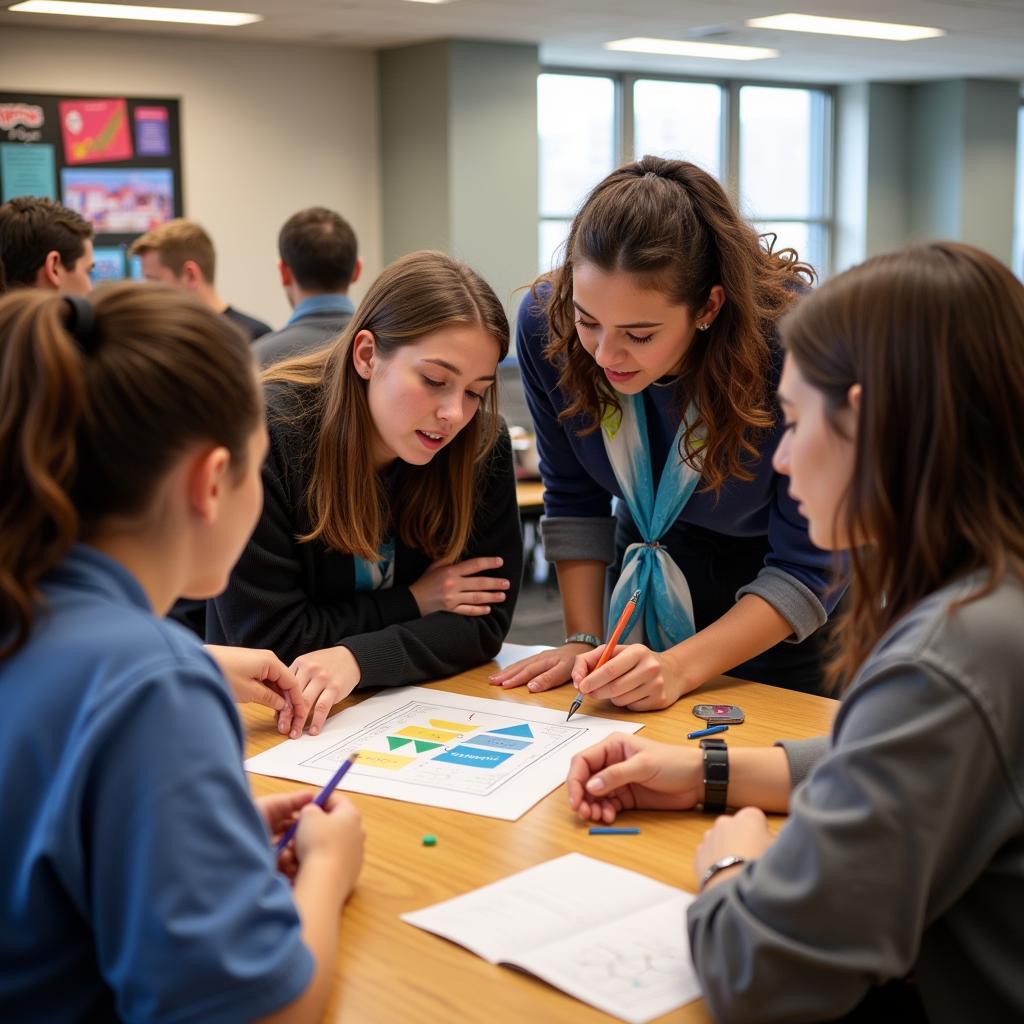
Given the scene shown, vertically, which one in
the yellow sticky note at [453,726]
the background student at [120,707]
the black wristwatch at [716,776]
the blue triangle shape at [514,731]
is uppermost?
the background student at [120,707]

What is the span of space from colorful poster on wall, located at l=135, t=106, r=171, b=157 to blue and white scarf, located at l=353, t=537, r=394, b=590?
5884 mm

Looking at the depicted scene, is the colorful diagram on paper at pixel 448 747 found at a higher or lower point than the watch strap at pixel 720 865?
lower

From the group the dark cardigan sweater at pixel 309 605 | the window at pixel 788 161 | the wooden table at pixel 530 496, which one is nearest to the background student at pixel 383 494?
the dark cardigan sweater at pixel 309 605

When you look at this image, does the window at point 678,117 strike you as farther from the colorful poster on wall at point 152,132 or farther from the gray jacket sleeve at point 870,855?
the gray jacket sleeve at point 870,855

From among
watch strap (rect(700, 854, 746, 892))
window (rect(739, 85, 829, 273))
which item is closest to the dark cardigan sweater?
watch strap (rect(700, 854, 746, 892))

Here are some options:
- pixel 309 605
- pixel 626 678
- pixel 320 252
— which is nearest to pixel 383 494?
pixel 309 605

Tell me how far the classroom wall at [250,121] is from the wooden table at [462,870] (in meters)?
6.15

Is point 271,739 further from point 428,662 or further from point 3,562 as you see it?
point 3,562

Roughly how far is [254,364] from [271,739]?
0.74 m

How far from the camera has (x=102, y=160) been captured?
7117 mm

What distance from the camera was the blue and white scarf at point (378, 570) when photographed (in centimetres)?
201

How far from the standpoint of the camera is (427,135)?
25.3 feet

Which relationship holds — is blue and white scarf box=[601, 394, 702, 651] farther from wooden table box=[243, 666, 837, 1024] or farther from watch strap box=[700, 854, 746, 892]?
watch strap box=[700, 854, 746, 892]

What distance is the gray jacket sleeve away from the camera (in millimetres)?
935
